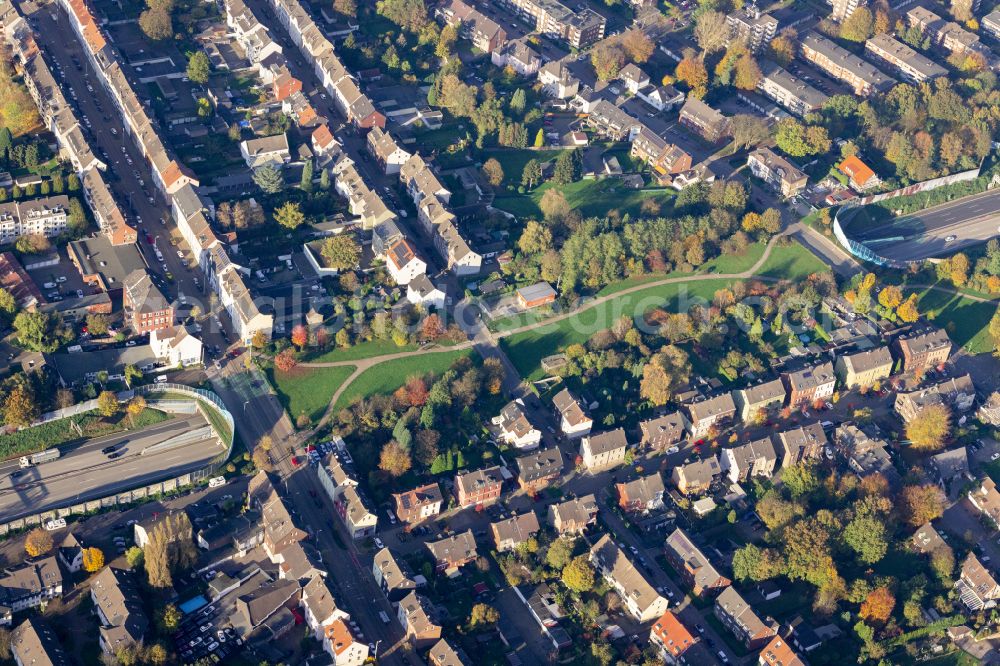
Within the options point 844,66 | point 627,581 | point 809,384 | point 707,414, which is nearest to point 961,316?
point 809,384

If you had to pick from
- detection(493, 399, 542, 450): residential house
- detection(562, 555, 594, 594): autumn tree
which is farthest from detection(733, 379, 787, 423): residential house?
detection(562, 555, 594, 594): autumn tree

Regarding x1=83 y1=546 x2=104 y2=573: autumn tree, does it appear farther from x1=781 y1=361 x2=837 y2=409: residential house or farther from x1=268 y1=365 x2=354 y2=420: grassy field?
x1=781 y1=361 x2=837 y2=409: residential house

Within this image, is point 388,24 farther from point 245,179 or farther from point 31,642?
point 31,642

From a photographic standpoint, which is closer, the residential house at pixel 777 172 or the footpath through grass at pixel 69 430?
the footpath through grass at pixel 69 430

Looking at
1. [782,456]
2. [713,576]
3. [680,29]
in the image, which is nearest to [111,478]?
[713,576]

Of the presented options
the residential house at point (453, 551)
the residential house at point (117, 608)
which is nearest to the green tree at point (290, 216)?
the residential house at point (453, 551)

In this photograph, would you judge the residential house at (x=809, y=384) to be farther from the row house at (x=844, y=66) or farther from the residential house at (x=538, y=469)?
the row house at (x=844, y=66)

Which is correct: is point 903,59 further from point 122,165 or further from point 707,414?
point 122,165
